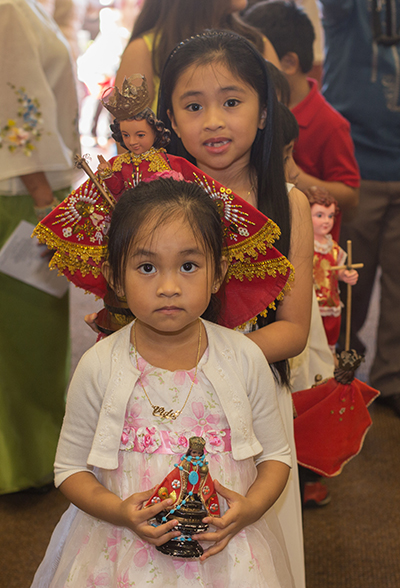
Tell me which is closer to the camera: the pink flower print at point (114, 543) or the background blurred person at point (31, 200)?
the pink flower print at point (114, 543)

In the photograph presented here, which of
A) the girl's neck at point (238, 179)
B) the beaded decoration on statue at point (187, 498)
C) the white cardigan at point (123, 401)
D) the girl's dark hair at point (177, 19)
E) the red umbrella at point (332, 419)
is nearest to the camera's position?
the beaded decoration on statue at point (187, 498)

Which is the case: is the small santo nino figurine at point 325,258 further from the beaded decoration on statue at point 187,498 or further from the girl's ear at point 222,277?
the beaded decoration on statue at point 187,498

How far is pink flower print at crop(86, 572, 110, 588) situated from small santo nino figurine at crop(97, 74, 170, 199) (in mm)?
658

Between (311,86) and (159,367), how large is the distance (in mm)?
1657

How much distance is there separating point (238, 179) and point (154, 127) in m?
0.38

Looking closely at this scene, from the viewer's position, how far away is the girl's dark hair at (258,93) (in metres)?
1.27

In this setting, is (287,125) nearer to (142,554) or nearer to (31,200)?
(31,200)

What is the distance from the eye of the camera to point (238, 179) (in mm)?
1396

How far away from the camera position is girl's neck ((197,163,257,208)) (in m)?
1.38

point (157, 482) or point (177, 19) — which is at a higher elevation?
point (177, 19)

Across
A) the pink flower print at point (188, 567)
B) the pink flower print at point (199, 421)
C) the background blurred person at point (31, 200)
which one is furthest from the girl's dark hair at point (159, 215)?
the background blurred person at point (31, 200)

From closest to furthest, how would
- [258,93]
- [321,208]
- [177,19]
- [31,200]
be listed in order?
[258,93] < [177,19] < [321,208] < [31,200]

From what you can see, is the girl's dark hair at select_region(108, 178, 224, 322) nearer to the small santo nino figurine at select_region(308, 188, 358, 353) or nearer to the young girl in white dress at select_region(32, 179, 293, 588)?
the young girl in white dress at select_region(32, 179, 293, 588)

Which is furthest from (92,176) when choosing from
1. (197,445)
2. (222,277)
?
(197,445)
